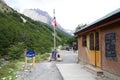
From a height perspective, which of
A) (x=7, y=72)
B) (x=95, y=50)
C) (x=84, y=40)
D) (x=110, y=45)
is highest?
(x=84, y=40)

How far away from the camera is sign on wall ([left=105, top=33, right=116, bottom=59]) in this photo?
39.1 ft

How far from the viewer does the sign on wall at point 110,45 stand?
39.1 ft

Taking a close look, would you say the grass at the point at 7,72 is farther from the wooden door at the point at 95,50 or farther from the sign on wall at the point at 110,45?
the sign on wall at the point at 110,45

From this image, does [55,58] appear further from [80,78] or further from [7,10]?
[7,10]

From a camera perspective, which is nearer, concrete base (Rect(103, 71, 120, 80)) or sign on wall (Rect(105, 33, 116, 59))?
concrete base (Rect(103, 71, 120, 80))

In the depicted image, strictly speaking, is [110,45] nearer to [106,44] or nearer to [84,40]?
[106,44]

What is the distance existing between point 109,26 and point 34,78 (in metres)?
4.58

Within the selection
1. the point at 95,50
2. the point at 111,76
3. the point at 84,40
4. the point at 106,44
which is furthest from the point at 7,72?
the point at 111,76

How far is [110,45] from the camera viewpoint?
40.8 ft

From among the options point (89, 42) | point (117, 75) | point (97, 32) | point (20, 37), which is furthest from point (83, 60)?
point (20, 37)

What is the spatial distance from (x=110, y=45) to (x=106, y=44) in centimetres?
61

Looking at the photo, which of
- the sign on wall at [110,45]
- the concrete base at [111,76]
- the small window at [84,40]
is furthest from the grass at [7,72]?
the small window at [84,40]

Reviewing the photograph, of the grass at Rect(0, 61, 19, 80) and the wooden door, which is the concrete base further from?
the grass at Rect(0, 61, 19, 80)

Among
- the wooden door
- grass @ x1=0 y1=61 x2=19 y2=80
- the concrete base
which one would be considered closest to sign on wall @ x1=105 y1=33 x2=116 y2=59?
the concrete base
